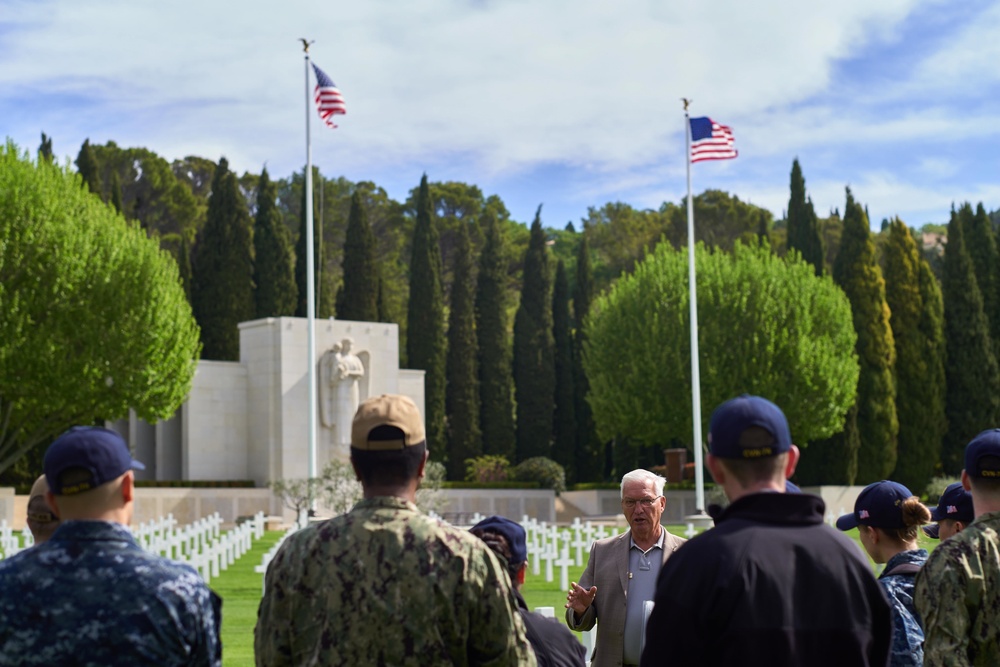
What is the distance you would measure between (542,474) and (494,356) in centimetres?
832

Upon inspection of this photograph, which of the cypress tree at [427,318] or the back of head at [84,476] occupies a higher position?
the cypress tree at [427,318]

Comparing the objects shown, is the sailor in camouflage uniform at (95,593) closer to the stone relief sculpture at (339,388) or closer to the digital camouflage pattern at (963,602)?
the digital camouflage pattern at (963,602)

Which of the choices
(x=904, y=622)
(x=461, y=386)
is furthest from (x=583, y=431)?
(x=904, y=622)

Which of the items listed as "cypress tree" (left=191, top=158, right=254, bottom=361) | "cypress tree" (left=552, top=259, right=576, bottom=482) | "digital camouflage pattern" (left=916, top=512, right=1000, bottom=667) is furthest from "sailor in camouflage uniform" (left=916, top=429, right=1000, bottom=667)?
"cypress tree" (left=552, top=259, right=576, bottom=482)

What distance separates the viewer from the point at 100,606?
3.59 m

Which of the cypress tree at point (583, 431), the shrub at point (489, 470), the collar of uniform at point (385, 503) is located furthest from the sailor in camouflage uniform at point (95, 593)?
the cypress tree at point (583, 431)

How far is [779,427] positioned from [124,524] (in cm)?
186

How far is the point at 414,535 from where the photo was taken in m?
3.76

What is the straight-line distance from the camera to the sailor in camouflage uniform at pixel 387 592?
370 centimetres

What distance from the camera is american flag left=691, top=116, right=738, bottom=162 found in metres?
31.0

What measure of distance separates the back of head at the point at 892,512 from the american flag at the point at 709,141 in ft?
87.2

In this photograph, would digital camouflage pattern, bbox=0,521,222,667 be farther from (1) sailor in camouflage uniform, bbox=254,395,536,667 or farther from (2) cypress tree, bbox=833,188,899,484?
(2) cypress tree, bbox=833,188,899,484

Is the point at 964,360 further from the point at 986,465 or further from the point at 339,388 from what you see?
the point at 986,465

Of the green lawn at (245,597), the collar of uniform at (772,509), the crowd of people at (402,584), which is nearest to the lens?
the crowd of people at (402,584)
